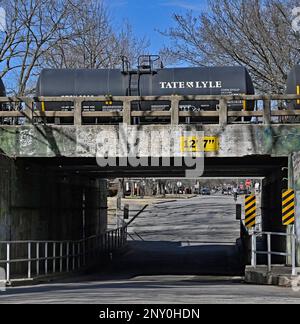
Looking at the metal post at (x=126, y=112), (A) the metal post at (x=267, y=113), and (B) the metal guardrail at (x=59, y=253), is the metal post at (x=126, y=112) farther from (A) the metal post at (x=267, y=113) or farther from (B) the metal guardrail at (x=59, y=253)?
(B) the metal guardrail at (x=59, y=253)

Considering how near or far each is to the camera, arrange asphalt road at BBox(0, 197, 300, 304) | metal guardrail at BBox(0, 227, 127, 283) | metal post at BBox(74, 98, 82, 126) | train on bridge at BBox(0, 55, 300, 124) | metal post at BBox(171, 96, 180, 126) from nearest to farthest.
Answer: asphalt road at BBox(0, 197, 300, 304)
metal guardrail at BBox(0, 227, 127, 283)
metal post at BBox(171, 96, 180, 126)
metal post at BBox(74, 98, 82, 126)
train on bridge at BBox(0, 55, 300, 124)

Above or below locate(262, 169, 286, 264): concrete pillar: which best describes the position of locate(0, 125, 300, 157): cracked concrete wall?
above

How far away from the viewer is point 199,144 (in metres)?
17.7

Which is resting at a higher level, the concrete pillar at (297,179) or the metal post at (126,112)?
the metal post at (126,112)

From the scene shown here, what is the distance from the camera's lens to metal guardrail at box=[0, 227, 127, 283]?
1703 centimetres

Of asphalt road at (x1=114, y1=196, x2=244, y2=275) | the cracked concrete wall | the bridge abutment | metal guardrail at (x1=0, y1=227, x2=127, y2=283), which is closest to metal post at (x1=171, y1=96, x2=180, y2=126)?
the cracked concrete wall

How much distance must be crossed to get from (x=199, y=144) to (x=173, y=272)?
655 centimetres

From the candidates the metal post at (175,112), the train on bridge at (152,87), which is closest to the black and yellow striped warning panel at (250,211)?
the train on bridge at (152,87)

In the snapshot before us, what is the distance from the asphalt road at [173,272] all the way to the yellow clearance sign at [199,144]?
12.2 ft

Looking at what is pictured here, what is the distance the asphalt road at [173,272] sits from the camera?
1152 cm

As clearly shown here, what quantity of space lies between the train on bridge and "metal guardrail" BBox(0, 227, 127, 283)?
14.6 feet

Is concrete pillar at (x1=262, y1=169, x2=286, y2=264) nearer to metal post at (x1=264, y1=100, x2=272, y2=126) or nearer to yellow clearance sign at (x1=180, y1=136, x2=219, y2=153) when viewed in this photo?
metal post at (x1=264, y1=100, x2=272, y2=126)
